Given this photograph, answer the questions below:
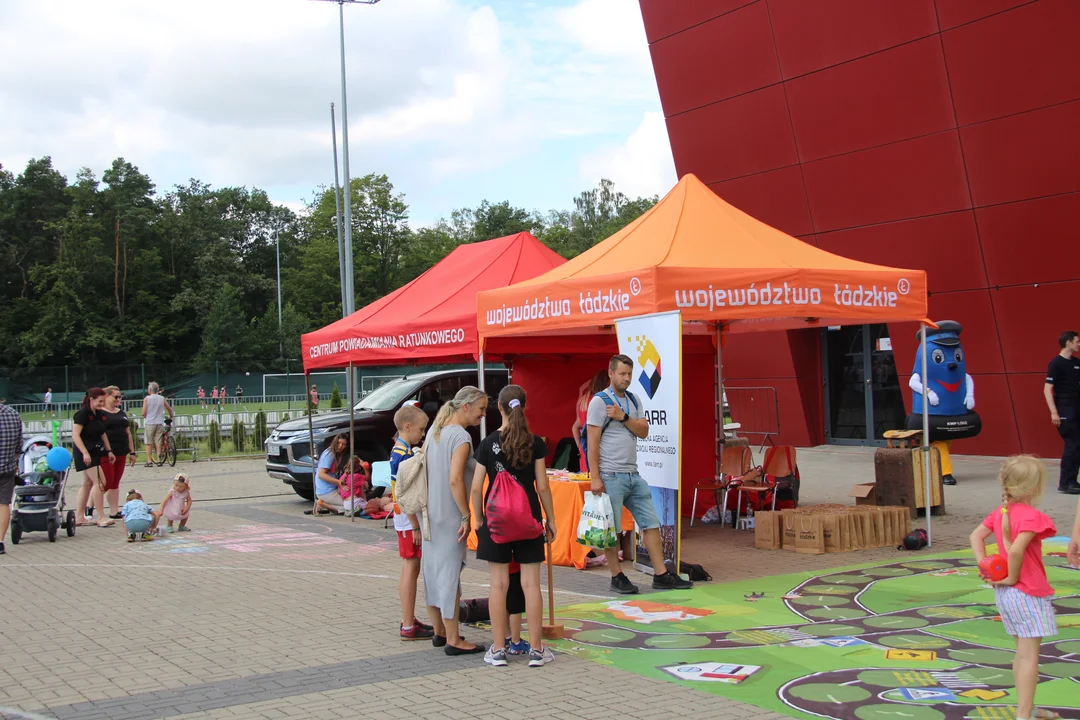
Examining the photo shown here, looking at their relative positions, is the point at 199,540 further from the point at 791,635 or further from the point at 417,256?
the point at 417,256

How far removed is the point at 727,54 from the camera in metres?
19.1

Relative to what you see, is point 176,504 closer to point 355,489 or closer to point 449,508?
point 355,489

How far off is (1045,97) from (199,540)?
12949 millimetres

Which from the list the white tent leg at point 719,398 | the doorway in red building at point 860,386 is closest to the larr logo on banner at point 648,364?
the white tent leg at point 719,398

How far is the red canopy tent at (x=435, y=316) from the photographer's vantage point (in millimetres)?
11609

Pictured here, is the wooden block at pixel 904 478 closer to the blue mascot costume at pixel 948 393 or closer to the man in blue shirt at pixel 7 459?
the blue mascot costume at pixel 948 393

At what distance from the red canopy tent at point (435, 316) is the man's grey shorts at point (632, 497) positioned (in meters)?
3.45

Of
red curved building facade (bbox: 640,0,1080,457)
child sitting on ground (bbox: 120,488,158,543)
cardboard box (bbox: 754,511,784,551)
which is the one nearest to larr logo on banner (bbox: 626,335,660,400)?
cardboard box (bbox: 754,511,784,551)

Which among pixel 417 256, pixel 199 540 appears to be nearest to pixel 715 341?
pixel 199 540

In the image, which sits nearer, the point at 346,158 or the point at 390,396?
the point at 390,396

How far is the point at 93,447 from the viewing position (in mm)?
13180

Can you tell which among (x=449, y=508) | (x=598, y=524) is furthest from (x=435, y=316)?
(x=449, y=508)

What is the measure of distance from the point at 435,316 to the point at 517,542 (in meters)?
6.05

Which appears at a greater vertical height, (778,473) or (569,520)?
(778,473)
